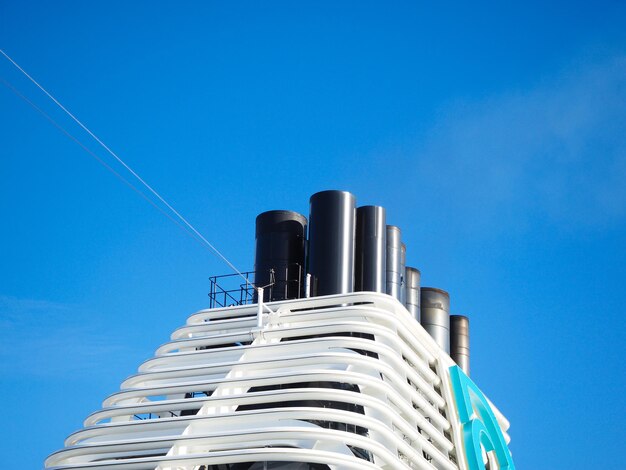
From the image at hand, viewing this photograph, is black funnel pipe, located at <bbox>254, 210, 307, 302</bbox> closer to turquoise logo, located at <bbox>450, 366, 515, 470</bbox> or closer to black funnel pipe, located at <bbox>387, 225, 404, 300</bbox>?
black funnel pipe, located at <bbox>387, 225, 404, 300</bbox>

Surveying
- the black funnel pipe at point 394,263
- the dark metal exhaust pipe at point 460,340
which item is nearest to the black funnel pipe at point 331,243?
the black funnel pipe at point 394,263

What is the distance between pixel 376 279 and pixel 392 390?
745 cm

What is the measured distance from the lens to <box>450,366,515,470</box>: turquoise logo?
2591cm

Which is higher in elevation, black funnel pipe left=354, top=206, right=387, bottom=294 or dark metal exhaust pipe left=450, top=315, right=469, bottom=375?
dark metal exhaust pipe left=450, top=315, right=469, bottom=375

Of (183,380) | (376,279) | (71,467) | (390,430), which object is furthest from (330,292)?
(71,467)

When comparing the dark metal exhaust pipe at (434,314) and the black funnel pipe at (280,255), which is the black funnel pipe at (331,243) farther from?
the dark metal exhaust pipe at (434,314)

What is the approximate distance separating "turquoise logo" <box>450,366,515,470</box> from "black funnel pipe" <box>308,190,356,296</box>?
424cm

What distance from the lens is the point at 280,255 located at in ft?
94.9

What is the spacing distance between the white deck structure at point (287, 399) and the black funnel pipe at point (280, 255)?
2014 millimetres

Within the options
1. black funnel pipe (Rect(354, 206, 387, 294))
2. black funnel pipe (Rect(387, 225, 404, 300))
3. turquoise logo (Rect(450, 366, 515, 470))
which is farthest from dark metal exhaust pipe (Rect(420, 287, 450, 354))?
black funnel pipe (Rect(354, 206, 387, 294))

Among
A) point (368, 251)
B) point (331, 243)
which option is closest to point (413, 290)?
point (368, 251)

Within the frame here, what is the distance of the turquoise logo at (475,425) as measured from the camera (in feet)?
85.0

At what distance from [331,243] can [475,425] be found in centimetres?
669

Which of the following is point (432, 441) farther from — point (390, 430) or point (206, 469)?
point (206, 469)
